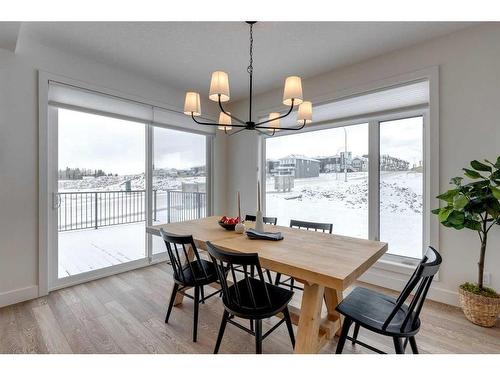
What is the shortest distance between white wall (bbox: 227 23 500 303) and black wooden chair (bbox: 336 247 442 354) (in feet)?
4.45

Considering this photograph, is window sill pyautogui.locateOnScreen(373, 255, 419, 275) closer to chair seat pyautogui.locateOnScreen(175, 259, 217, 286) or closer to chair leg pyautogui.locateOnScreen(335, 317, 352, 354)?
chair leg pyautogui.locateOnScreen(335, 317, 352, 354)

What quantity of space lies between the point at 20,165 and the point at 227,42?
2.45 m

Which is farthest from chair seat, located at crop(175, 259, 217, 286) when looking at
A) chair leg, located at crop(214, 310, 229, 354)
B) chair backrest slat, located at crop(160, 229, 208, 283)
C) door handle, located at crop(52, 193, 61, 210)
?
door handle, located at crop(52, 193, 61, 210)

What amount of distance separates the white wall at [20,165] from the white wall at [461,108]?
3.73 m

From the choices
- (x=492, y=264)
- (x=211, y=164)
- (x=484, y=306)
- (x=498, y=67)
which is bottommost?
(x=484, y=306)

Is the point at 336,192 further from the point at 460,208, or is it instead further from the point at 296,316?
the point at 296,316

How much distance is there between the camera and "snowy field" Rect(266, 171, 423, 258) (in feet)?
9.18

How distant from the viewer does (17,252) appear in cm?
244

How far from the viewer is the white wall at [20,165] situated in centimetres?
235

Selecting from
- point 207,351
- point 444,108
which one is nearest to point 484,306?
point 444,108

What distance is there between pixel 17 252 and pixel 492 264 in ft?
15.1

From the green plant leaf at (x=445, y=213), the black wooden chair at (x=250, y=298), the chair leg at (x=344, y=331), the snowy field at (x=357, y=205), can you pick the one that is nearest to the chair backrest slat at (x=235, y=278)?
the black wooden chair at (x=250, y=298)

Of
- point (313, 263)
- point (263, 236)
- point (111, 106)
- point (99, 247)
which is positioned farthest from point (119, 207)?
point (313, 263)

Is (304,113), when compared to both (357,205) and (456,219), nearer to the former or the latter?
(456,219)
